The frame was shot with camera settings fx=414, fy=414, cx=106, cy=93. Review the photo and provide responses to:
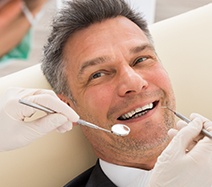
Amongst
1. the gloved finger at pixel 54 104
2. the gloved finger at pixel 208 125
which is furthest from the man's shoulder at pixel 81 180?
the gloved finger at pixel 208 125

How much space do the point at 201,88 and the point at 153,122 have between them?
51 cm

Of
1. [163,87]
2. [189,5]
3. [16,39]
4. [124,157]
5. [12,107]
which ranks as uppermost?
[16,39]

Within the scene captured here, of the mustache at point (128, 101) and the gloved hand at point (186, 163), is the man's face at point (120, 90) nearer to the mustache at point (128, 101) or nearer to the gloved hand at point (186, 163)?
the mustache at point (128, 101)

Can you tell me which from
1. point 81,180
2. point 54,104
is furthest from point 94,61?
point 81,180

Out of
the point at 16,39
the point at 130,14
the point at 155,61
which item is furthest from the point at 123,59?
the point at 16,39

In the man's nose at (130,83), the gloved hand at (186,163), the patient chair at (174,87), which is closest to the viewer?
the gloved hand at (186,163)

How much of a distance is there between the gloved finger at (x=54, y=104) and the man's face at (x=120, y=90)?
238mm

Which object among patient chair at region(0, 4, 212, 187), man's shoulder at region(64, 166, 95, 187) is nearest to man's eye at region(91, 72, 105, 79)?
patient chair at region(0, 4, 212, 187)

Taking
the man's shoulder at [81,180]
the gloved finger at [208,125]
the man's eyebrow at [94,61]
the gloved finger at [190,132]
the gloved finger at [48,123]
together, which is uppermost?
the gloved finger at [48,123]

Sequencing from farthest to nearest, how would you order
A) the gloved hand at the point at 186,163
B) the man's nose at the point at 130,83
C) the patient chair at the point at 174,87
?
the patient chair at the point at 174,87, the man's nose at the point at 130,83, the gloved hand at the point at 186,163

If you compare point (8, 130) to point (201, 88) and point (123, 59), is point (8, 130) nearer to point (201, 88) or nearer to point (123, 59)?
point (123, 59)

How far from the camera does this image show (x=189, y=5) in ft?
11.4

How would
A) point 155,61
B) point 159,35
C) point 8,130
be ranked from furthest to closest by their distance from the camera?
point 159,35 < point 155,61 < point 8,130

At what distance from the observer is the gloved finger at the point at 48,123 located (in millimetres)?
1139
